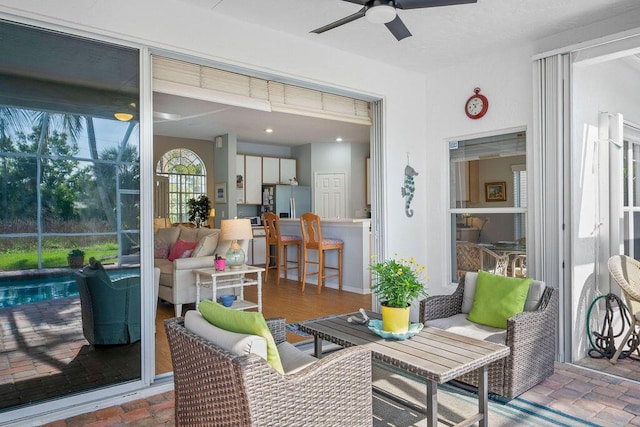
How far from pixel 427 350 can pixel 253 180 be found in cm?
751

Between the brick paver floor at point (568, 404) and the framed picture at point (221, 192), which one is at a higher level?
the framed picture at point (221, 192)

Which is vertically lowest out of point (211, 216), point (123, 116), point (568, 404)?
point (568, 404)

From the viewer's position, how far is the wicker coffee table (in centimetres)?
207

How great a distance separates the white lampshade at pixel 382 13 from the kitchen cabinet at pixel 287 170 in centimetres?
721

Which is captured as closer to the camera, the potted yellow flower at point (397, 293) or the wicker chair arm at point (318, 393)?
the wicker chair arm at point (318, 393)

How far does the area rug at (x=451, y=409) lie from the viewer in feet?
8.19

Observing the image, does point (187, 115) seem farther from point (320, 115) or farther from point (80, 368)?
point (80, 368)

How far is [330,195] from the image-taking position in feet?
31.3

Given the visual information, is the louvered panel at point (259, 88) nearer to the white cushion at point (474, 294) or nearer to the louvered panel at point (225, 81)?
the louvered panel at point (225, 81)

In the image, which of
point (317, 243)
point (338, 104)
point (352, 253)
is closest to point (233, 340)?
point (338, 104)

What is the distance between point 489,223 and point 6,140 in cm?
385

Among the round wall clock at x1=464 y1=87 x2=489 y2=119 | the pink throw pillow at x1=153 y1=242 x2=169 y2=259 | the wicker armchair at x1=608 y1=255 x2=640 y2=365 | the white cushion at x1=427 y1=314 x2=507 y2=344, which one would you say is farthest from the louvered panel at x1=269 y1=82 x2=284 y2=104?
the pink throw pillow at x1=153 y1=242 x2=169 y2=259

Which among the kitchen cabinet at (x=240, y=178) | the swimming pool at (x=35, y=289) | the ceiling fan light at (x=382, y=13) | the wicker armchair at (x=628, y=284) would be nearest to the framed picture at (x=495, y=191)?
the wicker armchair at (x=628, y=284)

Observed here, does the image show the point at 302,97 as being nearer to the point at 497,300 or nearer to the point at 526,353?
the point at 497,300
